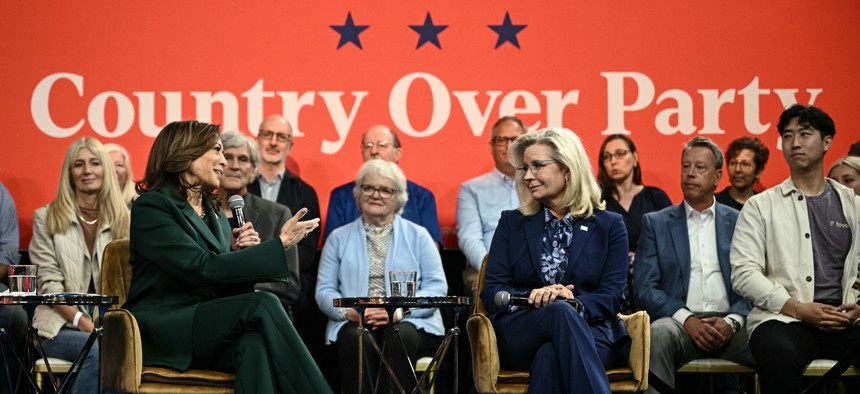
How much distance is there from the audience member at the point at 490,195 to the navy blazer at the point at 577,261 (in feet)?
5.01

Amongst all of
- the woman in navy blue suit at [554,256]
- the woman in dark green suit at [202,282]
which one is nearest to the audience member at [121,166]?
the woman in dark green suit at [202,282]

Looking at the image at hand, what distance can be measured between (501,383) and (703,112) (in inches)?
128

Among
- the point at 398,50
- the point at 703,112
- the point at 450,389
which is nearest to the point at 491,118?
the point at 398,50

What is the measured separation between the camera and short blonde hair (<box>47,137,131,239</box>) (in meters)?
5.36

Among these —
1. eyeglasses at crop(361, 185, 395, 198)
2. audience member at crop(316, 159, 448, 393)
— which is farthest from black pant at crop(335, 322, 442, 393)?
eyeglasses at crop(361, 185, 395, 198)

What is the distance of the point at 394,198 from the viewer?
5.46 metres

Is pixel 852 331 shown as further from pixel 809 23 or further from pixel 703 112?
pixel 809 23

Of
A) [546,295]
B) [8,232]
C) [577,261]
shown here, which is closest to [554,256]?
[577,261]

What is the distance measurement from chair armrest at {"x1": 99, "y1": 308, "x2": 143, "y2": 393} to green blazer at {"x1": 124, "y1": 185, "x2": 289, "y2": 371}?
8 centimetres

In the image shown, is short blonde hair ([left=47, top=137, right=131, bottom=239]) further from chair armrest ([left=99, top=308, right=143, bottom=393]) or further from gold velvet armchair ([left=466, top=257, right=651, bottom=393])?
gold velvet armchair ([left=466, top=257, right=651, bottom=393])

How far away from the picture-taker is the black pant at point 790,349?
176 inches

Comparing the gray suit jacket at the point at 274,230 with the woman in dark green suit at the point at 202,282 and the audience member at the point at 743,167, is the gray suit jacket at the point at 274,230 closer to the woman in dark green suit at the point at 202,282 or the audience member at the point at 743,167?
the woman in dark green suit at the point at 202,282

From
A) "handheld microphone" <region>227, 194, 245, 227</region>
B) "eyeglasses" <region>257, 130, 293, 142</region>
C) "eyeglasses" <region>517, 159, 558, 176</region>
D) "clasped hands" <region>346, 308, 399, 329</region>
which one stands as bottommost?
"clasped hands" <region>346, 308, 399, 329</region>

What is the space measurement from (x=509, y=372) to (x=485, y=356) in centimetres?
12
